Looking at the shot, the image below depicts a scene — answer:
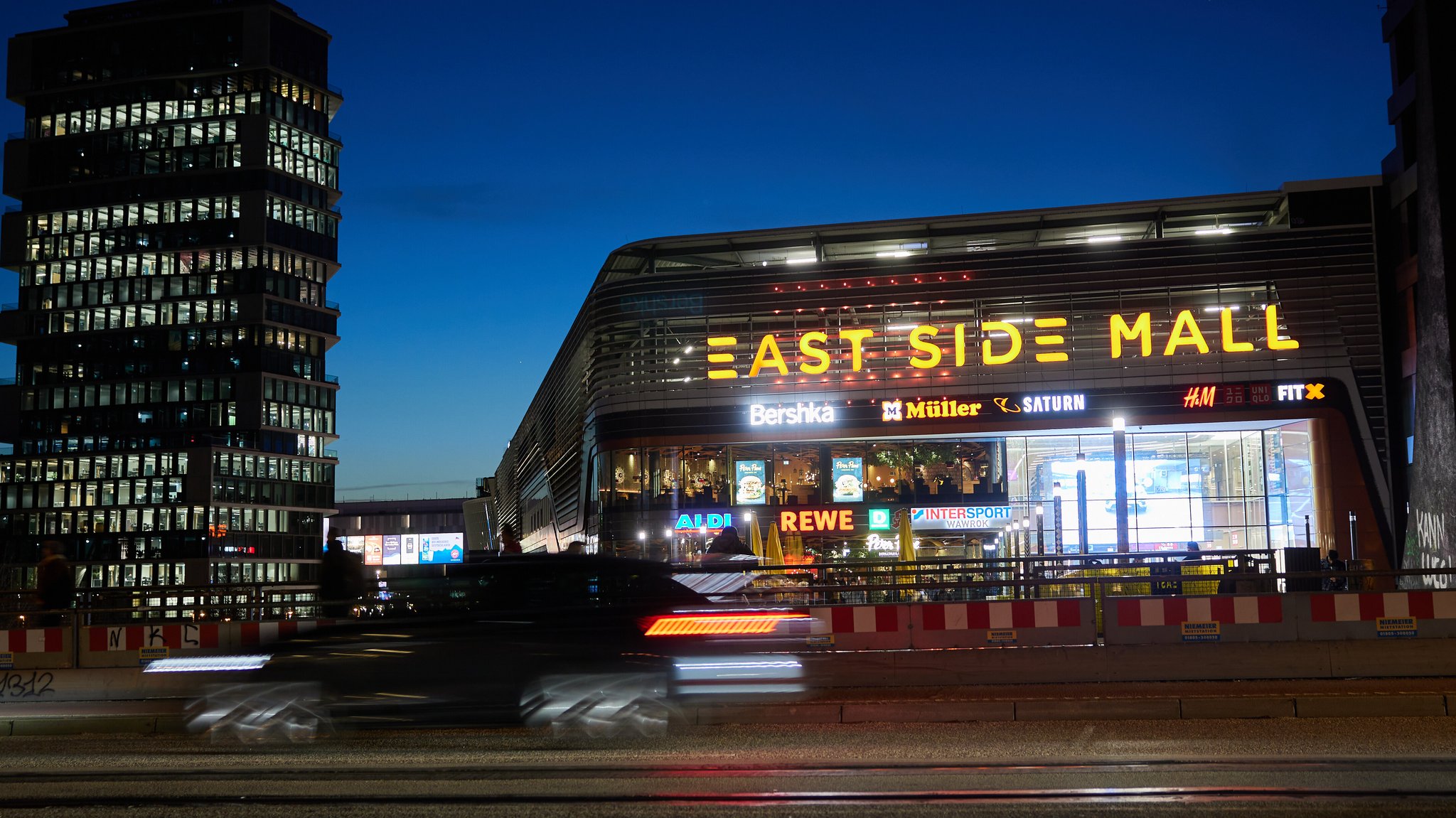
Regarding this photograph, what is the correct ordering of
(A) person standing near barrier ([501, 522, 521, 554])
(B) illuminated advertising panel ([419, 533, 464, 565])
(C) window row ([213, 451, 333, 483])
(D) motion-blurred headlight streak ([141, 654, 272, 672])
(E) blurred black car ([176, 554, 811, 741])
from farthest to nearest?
1. (C) window row ([213, 451, 333, 483])
2. (B) illuminated advertising panel ([419, 533, 464, 565])
3. (A) person standing near barrier ([501, 522, 521, 554])
4. (D) motion-blurred headlight streak ([141, 654, 272, 672])
5. (E) blurred black car ([176, 554, 811, 741])

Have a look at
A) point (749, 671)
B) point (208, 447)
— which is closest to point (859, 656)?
point (749, 671)

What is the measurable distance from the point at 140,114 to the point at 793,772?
426 feet

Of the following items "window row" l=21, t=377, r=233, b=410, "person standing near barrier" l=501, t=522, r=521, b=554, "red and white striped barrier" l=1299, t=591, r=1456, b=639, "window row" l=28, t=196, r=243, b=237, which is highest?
"window row" l=28, t=196, r=243, b=237

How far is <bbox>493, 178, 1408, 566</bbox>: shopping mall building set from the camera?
39406 mm

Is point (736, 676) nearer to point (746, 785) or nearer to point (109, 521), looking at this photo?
point (746, 785)

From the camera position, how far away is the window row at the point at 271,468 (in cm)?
11812

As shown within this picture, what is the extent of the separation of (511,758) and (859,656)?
5.76 metres

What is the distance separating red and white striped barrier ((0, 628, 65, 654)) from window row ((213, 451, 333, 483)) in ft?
344

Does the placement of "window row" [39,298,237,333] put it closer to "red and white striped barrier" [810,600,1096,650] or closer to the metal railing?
the metal railing

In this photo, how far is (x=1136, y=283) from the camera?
4025 centimetres

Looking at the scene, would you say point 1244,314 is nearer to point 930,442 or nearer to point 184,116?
point 930,442

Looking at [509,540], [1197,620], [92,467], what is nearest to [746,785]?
[1197,620]

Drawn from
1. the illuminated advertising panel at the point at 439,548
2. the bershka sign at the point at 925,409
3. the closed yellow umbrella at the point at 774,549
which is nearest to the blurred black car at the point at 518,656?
the closed yellow umbrella at the point at 774,549

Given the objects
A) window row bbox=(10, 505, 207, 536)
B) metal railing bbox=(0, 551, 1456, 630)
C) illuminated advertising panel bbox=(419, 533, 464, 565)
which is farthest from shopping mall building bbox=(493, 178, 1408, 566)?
window row bbox=(10, 505, 207, 536)
